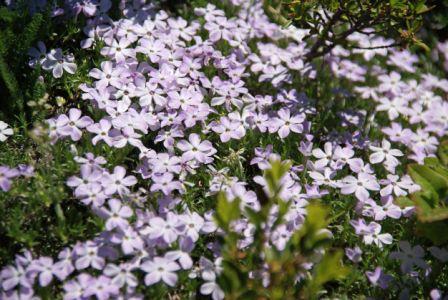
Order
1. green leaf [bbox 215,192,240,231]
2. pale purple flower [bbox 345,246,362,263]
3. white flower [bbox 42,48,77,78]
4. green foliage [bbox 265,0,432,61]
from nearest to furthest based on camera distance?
green leaf [bbox 215,192,240,231] < pale purple flower [bbox 345,246,362,263] < white flower [bbox 42,48,77,78] < green foliage [bbox 265,0,432,61]

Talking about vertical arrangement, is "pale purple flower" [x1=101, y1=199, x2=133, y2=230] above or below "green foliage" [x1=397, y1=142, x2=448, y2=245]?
below

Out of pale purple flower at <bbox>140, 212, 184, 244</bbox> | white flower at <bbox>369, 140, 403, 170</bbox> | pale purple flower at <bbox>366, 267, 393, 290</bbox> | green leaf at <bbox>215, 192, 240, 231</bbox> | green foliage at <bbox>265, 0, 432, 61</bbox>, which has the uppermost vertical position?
green foliage at <bbox>265, 0, 432, 61</bbox>

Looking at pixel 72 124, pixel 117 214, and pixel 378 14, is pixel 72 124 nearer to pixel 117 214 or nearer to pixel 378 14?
pixel 117 214

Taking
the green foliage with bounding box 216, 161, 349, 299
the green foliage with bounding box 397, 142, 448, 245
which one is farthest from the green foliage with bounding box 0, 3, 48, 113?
the green foliage with bounding box 397, 142, 448, 245

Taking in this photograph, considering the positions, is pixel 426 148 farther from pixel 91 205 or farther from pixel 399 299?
pixel 91 205

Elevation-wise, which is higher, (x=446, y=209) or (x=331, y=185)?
(x=446, y=209)

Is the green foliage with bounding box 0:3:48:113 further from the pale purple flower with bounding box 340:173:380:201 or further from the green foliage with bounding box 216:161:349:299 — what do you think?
the pale purple flower with bounding box 340:173:380:201

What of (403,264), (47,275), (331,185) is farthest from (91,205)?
(403,264)

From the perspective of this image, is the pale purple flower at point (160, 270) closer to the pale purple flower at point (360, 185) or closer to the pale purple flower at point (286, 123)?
the pale purple flower at point (360, 185)

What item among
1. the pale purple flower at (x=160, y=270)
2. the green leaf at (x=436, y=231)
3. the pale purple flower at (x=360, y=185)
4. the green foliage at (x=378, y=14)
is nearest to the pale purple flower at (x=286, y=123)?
the pale purple flower at (x=360, y=185)
